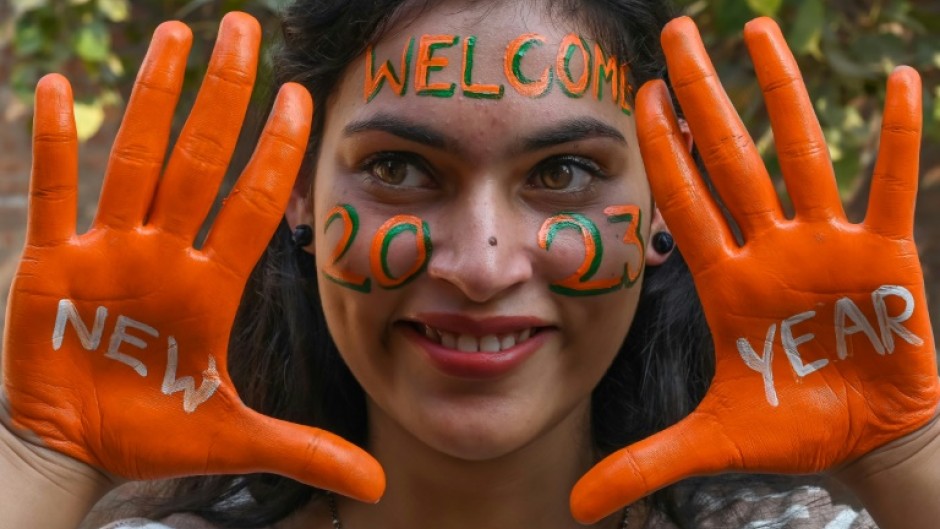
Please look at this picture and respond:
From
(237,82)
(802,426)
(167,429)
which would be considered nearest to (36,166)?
(237,82)

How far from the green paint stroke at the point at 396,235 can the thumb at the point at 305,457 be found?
0.92 feet

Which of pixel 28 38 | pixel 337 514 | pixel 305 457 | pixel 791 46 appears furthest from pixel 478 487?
pixel 28 38

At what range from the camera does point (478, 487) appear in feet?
6.77

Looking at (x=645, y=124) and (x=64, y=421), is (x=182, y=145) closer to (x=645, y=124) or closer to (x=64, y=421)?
(x=64, y=421)

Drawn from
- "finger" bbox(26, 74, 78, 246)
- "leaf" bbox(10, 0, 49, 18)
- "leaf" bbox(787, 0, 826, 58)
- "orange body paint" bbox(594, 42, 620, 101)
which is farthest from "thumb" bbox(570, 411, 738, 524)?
"leaf" bbox(10, 0, 49, 18)

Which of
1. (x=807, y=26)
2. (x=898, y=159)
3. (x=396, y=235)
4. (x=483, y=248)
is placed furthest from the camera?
(x=807, y=26)

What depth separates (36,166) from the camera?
1.73 metres

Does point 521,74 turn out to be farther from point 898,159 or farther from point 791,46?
point 791,46

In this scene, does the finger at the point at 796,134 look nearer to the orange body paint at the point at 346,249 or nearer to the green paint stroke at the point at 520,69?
the green paint stroke at the point at 520,69

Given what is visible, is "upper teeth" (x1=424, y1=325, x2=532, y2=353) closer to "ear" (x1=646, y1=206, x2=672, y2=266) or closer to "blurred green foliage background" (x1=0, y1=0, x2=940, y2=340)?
"ear" (x1=646, y1=206, x2=672, y2=266)

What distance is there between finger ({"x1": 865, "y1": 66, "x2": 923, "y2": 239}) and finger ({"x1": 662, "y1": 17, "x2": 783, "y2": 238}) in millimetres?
140

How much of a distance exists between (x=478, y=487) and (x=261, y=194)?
636mm

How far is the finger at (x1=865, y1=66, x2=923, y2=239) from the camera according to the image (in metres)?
1.69

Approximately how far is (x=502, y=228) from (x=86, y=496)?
71cm
